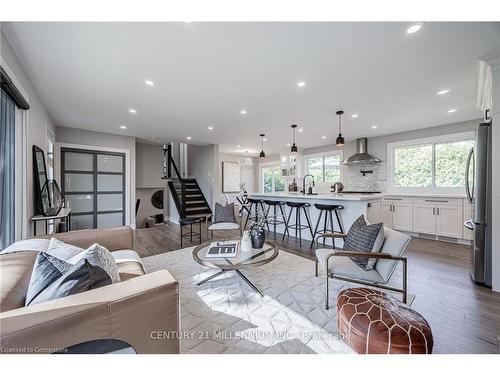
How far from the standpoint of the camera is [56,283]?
1.03 m

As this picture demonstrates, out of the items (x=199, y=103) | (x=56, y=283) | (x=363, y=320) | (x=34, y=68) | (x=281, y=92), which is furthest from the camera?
(x=199, y=103)

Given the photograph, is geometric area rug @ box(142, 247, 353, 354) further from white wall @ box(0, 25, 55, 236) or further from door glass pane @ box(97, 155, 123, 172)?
door glass pane @ box(97, 155, 123, 172)

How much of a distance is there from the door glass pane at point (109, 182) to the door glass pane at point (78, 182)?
0.56ft

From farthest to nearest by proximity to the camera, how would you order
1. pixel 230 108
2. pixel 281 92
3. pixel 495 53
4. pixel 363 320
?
pixel 230 108
pixel 281 92
pixel 495 53
pixel 363 320

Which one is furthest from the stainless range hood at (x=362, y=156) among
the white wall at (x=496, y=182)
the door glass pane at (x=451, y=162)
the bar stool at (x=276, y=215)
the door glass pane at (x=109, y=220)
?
the door glass pane at (x=109, y=220)

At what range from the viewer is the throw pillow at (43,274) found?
1041mm

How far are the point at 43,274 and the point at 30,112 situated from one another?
285 cm

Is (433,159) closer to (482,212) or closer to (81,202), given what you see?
(482,212)

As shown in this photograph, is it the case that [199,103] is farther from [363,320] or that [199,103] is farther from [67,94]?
[363,320]

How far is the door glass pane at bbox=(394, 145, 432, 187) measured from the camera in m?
4.89

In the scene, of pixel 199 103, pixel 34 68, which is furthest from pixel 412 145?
pixel 34 68

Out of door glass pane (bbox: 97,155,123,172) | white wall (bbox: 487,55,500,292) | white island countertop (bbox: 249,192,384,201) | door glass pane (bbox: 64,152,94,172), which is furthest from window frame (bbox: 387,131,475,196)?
door glass pane (bbox: 64,152,94,172)

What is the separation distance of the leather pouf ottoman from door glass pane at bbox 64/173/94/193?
6.28 meters

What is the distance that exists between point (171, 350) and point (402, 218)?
5556mm
